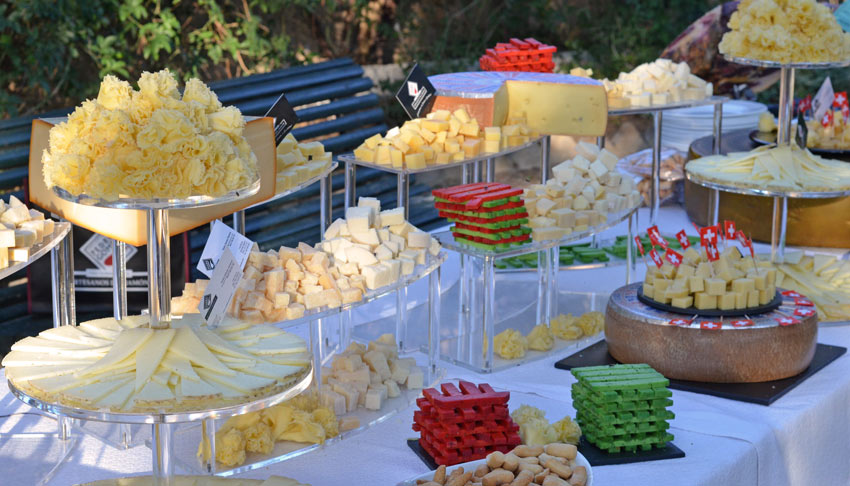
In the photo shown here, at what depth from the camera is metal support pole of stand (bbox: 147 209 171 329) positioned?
199 centimetres

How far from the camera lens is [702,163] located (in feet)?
13.7

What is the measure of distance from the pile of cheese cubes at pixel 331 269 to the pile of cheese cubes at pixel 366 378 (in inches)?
10.8

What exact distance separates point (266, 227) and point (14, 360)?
10.8 feet

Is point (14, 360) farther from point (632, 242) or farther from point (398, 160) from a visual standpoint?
point (632, 242)

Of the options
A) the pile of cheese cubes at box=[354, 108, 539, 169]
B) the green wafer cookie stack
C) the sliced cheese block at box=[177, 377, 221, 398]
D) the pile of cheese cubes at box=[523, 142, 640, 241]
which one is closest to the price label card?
the pile of cheese cubes at box=[354, 108, 539, 169]

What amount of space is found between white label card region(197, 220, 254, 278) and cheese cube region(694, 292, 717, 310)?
4.67ft

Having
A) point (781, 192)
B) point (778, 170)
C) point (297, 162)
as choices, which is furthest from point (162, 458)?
point (778, 170)

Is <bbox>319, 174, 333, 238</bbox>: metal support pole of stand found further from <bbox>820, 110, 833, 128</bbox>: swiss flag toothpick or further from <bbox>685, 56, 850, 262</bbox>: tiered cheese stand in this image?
<bbox>820, 110, 833, 128</bbox>: swiss flag toothpick

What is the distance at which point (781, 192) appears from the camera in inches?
153

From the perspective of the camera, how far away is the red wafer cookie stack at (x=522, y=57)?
4684 mm

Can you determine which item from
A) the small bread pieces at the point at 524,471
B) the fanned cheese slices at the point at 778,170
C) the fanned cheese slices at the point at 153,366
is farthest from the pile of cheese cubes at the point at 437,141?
the fanned cheese slices at the point at 153,366

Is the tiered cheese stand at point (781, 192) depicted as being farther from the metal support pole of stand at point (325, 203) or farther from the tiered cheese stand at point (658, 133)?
the metal support pole of stand at point (325, 203)

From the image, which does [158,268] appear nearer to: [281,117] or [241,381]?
[241,381]

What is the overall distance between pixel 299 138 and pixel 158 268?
3.34 metres
